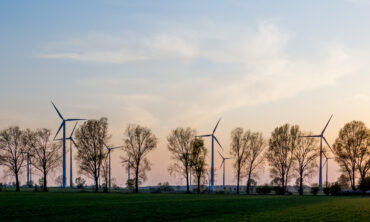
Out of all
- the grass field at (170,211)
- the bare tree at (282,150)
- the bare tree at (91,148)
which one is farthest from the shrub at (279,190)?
the grass field at (170,211)

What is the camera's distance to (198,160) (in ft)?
394

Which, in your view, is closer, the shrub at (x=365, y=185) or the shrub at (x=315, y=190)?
the shrub at (x=365, y=185)

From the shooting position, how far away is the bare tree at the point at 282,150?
11425 centimetres

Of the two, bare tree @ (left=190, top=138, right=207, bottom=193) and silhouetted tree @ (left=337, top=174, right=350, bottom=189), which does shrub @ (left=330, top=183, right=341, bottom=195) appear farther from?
bare tree @ (left=190, top=138, right=207, bottom=193)

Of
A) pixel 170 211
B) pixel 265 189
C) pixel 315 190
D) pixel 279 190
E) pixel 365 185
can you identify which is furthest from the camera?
pixel 265 189

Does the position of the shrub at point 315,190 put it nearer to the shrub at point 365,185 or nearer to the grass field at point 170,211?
the shrub at point 365,185

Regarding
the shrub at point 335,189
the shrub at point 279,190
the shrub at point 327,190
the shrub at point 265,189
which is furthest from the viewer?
the shrub at point 265,189

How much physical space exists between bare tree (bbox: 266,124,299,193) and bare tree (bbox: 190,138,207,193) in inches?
687

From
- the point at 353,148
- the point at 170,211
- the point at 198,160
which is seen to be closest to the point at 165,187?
the point at 198,160

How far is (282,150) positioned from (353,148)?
1753 centimetres

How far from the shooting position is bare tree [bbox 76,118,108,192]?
352 ft

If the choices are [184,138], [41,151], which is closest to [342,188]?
[184,138]

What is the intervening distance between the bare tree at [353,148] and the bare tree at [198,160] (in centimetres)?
3440

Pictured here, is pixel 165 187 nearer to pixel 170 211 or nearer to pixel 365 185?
pixel 365 185
